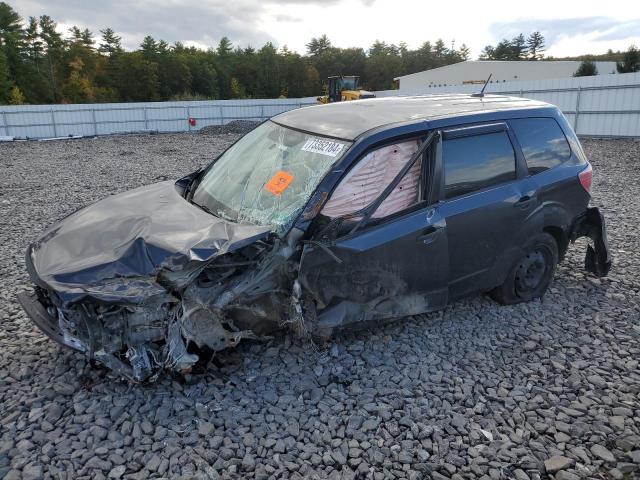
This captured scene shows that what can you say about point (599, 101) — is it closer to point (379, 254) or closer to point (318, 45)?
point (379, 254)

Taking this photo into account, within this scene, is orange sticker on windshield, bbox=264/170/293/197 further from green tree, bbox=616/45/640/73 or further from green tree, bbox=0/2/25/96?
green tree, bbox=0/2/25/96

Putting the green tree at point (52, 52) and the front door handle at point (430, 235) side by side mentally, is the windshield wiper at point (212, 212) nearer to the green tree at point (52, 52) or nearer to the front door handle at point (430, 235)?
the front door handle at point (430, 235)

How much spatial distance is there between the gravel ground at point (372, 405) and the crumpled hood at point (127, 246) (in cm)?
84

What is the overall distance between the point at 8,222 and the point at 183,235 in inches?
247

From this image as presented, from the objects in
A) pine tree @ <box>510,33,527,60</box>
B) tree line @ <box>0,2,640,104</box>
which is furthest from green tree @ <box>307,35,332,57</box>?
pine tree @ <box>510,33,527,60</box>

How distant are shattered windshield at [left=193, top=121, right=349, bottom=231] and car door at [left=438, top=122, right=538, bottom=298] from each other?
99cm

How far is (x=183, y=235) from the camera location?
3.18 meters

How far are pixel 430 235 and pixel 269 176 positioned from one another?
53.3 inches

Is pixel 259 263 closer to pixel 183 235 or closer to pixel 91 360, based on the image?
pixel 183 235

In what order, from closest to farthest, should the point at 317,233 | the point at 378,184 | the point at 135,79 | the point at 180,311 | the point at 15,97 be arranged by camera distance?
1. the point at 180,311
2. the point at 317,233
3. the point at 378,184
4. the point at 15,97
5. the point at 135,79

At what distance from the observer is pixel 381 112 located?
12.9 feet

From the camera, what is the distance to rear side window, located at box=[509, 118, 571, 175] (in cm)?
418

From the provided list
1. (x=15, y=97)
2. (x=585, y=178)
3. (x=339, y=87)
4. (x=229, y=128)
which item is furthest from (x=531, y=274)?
(x=15, y=97)

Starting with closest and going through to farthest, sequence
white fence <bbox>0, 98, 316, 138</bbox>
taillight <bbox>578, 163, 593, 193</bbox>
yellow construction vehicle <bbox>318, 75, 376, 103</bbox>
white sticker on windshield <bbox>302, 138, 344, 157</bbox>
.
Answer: white sticker on windshield <bbox>302, 138, 344, 157</bbox> < taillight <bbox>578, 163, 593, 193</bbox> < white fence <bbox>0, 98, 316, 138</bbox> < yellow construction vehicle <bbox>318, 75, 376, 103</bbox>
